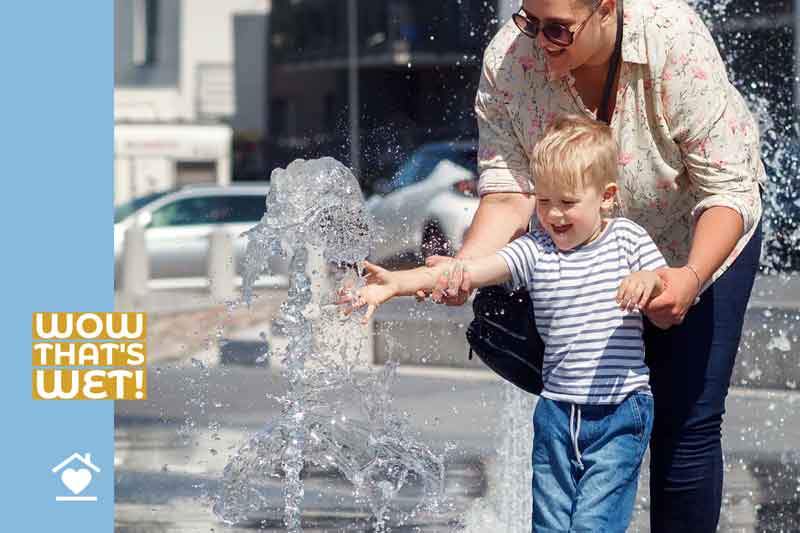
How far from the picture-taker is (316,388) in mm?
3918

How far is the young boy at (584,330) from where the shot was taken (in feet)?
→ 9.05

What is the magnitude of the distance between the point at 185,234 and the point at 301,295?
14.4m

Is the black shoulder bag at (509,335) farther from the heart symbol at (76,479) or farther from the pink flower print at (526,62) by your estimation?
the heart symbol at (76,479)

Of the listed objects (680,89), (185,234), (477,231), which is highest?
(680,89)

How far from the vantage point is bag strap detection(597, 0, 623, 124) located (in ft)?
9.20

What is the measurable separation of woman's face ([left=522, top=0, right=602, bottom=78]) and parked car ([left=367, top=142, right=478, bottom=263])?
426 centimetres

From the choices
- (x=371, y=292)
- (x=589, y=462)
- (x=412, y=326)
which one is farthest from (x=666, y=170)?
(x=412, y=326)

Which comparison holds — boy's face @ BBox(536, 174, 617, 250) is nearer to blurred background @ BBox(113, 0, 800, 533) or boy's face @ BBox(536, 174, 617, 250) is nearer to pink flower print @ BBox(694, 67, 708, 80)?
pink flower print @ BBox(694, 67, 708, 80)

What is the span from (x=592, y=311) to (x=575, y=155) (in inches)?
11.4

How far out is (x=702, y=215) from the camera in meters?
2.80

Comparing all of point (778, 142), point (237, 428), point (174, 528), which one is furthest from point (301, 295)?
point (778, 142)

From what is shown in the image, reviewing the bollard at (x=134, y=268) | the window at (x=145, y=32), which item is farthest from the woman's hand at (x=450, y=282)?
the window at (x=145, y=32)

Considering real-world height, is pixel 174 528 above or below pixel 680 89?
below

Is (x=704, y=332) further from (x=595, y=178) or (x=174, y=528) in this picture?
(x=174, y=528)
